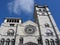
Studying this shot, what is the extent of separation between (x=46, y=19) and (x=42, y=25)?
2.47m

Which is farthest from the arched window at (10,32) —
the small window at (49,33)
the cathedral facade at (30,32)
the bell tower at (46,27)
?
the small window at (49,33)

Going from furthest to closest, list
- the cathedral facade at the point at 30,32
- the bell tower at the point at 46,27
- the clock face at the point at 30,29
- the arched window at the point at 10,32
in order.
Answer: the clock face at the point at 30,29 → the arched window at the point at 10,32 → the bell tower at the point at 46,27 → the cathedral facade at the point at 30,32

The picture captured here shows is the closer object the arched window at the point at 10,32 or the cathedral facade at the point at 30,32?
the cathedral facade at the point at 30,32

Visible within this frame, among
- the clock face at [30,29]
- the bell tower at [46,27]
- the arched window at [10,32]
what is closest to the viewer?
the bell tower at [46,27]

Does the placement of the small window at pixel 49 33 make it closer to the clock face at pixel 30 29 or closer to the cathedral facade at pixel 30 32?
the cathedral facade at pixel 30 32

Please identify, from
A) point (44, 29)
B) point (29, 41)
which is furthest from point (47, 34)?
point (29, 41)

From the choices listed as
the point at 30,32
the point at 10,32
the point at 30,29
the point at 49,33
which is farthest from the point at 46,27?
the point at 10,32

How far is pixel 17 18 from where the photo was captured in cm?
3056

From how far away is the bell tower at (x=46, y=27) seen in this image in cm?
2412

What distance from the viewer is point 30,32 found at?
25.9m

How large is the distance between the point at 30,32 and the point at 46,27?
348 cm

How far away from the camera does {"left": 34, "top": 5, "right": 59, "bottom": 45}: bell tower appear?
2412 centimetres

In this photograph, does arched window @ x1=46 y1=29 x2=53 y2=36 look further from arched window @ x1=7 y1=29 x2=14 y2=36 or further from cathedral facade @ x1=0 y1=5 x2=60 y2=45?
arched window @ x1=7 y1=29 x2=14 y2=36

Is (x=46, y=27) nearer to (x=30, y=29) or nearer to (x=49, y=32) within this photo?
(x=49, y=32)
